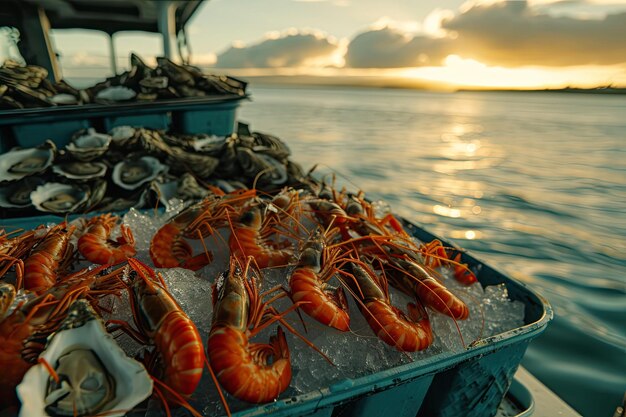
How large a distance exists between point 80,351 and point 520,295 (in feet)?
6.55

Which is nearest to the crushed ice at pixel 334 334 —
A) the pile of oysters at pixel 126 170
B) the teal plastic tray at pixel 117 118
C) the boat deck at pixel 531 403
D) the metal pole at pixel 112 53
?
the boat deck at pixel 531 403

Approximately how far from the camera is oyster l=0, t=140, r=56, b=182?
3279 mm

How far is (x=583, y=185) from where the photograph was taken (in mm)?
8969

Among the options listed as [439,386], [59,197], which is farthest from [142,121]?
[439,386]

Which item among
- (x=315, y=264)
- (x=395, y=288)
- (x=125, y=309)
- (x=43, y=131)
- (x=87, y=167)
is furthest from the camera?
(x=43, y=131)

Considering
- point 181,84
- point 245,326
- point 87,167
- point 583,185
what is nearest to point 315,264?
point 245,326

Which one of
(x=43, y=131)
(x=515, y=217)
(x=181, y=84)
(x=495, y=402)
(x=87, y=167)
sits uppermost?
(x=181, y=84)

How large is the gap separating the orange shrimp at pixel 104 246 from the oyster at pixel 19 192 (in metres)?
1.66

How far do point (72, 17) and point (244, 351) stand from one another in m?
10.4

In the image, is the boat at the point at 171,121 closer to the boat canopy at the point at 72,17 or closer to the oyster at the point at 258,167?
the boat canopy at the point at 72,17

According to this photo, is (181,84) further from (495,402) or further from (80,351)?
(495,402)

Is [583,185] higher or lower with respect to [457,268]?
lower

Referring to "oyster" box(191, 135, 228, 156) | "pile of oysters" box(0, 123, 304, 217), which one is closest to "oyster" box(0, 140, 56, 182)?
"pile of oysters" box(0, 123, 304, 217)

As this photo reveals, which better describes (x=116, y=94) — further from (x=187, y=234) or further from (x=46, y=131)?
(x=187, y=234)
